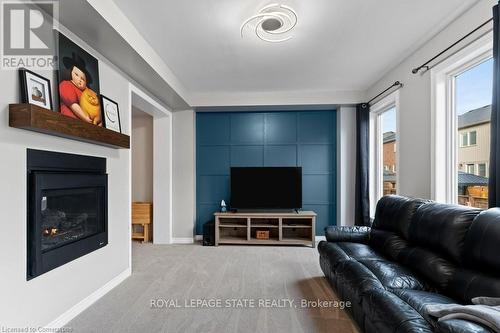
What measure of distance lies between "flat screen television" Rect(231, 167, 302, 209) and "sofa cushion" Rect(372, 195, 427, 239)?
1.70 metres

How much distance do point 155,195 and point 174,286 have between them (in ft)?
6.92

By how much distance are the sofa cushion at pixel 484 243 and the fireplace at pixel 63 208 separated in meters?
2.87

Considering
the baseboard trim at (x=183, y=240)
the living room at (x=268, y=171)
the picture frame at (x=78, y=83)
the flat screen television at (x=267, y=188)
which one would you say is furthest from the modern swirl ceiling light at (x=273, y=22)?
the baseboard trim at (x=183, y=240)

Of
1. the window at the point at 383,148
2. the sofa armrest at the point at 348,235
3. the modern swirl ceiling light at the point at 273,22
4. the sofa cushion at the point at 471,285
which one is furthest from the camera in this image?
the window at the point at 383,148

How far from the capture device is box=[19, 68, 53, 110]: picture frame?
1.67m

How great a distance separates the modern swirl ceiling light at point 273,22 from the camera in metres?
2.08

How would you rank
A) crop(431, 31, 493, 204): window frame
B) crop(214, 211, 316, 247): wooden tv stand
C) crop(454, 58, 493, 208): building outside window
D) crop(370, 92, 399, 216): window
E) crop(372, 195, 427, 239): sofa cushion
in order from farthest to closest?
crop(214, 211, 316, 247): wooden tv stand
crop(370, 92, 399, 216): window
crop(431, 31, 493, 204): window frame
crop(372, 195, 427, 239): sofa cushion
crop(454, 58, 493, 208): building outside window

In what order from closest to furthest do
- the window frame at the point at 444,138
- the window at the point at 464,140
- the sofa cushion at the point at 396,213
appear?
the sofa cushion at the point at 396,213, the window at the point at 464,140, the window frame at the point at 444,138

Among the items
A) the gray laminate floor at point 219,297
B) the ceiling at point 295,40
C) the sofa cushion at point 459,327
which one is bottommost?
the gray laminate floor at point 219,297

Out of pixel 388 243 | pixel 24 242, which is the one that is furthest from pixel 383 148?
pixel 24 242

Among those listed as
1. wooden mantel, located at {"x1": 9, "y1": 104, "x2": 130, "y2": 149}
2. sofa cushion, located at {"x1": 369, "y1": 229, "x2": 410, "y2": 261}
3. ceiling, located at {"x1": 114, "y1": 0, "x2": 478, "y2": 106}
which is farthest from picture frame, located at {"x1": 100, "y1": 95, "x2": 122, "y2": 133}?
sofa cushion, located at {"x1": 369, "y1": 229, "x2": 410, "y2": 261}

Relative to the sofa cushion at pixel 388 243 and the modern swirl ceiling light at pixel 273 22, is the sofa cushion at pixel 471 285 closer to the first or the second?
the sofa cushion at pixel 388 243

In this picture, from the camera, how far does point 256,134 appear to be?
4727 millimetres

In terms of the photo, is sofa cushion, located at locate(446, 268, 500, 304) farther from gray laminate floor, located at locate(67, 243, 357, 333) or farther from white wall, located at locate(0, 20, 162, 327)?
white wall, located at locate(0, 20, 162, 327)
